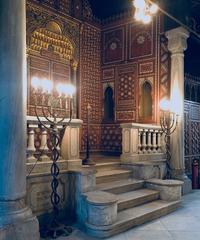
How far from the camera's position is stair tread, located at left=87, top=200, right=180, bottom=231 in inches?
175

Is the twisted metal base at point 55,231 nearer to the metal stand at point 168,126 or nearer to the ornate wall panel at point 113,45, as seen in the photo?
the metal stand at point 168,126

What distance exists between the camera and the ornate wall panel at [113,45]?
8.80 meters

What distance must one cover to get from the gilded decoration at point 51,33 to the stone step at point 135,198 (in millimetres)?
4175

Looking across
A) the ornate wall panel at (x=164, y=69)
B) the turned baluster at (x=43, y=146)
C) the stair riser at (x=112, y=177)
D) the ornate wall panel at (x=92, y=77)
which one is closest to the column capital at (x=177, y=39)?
the ornate wall panel at (x=164, y=69)

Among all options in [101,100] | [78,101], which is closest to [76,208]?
[78,101]

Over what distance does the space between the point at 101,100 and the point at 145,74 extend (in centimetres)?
168

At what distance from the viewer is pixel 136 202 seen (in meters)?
5.41

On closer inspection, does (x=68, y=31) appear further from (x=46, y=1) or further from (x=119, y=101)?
(x=119, y=101)

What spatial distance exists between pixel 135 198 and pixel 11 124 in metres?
2.84

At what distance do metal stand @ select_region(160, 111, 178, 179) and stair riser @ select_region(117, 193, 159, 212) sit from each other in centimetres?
152

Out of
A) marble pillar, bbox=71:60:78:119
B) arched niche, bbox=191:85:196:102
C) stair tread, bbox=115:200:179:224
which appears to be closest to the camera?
stair tread, bbox=115:200:179:224

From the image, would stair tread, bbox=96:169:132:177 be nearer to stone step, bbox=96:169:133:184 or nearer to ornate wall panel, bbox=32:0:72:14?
stone step, bbox=96:169:133:184

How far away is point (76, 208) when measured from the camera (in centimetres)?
475

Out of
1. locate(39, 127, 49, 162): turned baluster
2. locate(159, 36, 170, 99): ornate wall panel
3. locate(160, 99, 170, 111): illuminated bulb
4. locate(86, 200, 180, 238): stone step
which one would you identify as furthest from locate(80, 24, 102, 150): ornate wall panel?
locate(39, 127, 49, 162): turned baluster
